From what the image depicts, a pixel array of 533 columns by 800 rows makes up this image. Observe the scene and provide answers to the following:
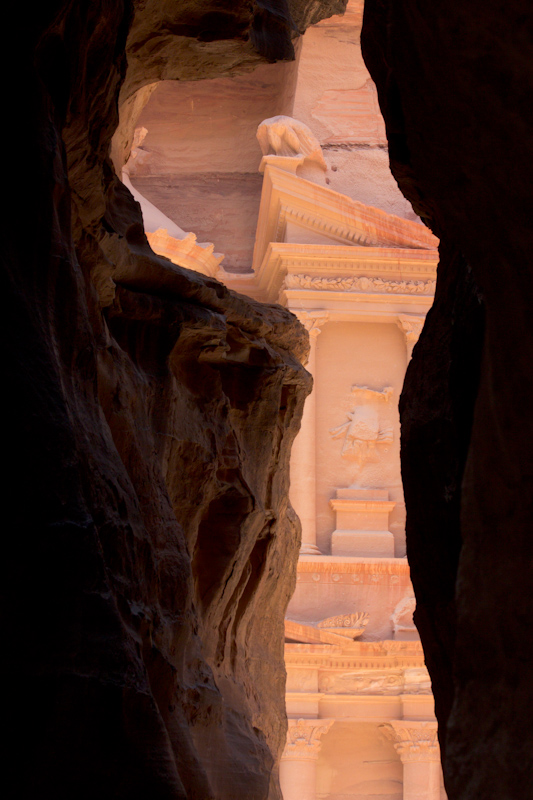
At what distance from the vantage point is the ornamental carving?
14078 mm

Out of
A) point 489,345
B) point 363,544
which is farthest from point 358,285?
point 489,345

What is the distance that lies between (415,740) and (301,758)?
1395 millimetres

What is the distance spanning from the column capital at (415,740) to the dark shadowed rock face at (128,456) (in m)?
5.12

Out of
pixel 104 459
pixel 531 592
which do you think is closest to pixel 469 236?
pixel 531 592

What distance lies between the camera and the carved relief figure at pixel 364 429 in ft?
45.4

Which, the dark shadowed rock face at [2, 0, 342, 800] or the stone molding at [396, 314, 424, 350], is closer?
the dark shadowed rock face at [2, 0, 342, 800]

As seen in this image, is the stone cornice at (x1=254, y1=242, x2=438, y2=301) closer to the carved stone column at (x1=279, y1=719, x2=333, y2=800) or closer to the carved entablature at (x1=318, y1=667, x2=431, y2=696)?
the carved entablature at (x1=318, y1=667, x2=431, y2=696)

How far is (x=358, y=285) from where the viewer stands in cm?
1417

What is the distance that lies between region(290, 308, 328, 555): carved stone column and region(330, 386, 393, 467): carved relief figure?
17.3 inches

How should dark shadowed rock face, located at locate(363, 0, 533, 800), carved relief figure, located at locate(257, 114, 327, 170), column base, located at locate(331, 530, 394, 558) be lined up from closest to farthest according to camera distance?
dark shadowed rock face, located at locate(363, 0, 533, 800) < column base, located at locate(331, 530, 394, 558) < carved relief figure, located at locate(257, 114, 327, 170)

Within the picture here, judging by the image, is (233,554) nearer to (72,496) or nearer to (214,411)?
(214,411)

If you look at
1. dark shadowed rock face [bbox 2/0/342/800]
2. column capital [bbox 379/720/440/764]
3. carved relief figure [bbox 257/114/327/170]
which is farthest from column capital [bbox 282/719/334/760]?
carved relief figure [bbox 257/114/327/170]

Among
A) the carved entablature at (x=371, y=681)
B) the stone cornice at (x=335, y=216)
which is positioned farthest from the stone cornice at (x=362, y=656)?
the stone cornice at (x=335, y=216)

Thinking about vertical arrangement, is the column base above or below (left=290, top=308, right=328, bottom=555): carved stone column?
below
